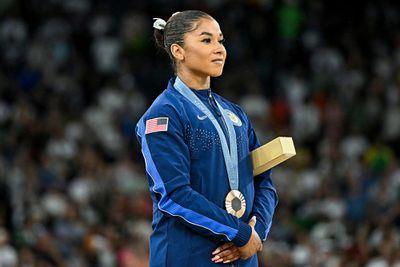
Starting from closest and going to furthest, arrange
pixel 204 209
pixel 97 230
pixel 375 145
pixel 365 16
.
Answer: pixel 204 209
pixel 97 230
pixel 375 145
pixel 365 16

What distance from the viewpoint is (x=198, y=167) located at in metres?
4.38

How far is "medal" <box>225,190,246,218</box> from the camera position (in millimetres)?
4379

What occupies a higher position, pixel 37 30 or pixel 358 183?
pixel 37 30

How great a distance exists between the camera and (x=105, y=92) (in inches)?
533

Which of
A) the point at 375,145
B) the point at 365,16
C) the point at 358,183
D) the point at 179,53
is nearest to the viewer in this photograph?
the point at 179,53

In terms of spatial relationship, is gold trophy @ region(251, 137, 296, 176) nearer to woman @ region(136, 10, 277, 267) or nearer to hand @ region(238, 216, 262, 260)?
woman @ region(136, 10, 277, 267)

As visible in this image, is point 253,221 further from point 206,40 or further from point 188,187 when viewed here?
point 206,40

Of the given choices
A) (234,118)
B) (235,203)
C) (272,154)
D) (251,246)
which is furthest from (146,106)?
(251,246)

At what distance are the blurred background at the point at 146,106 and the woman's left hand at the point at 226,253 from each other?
4511mm

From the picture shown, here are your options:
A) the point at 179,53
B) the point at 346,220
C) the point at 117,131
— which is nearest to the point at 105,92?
the point at 117,131

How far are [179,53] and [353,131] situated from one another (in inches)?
331

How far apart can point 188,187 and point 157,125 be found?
0.32 meters

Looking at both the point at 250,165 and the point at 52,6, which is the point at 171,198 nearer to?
the point at 250,165

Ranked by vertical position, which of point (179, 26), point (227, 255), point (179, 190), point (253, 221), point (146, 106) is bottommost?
point (146, 106)
